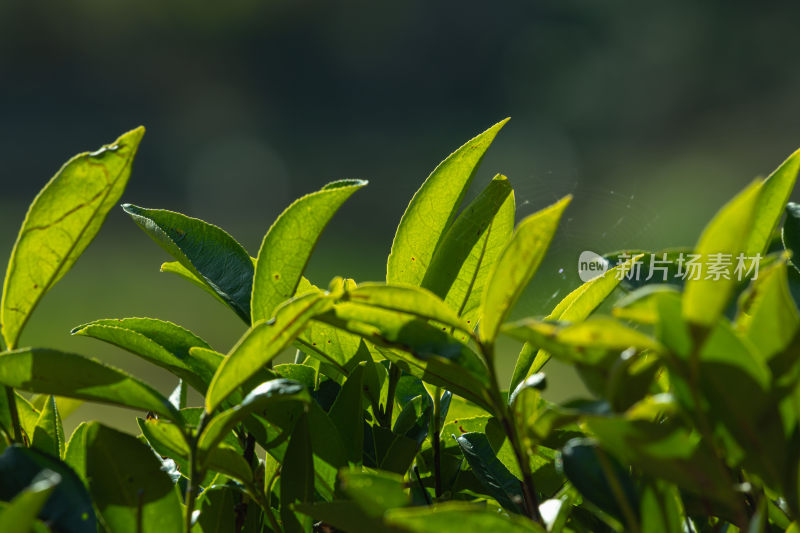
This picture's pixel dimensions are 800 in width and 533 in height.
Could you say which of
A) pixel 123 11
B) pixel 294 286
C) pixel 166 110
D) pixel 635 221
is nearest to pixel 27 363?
pixel 294 286

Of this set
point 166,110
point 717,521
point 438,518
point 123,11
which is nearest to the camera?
point 438,518

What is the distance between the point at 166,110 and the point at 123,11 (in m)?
1.60

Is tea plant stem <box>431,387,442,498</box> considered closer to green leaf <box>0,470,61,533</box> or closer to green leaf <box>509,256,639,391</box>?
green leaf <box>509,256,639,391</box>

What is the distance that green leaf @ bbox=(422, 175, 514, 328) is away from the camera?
43cm

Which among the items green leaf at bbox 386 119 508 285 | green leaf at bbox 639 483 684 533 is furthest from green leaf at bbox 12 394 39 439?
green leaf at bbox 639 483 684 533

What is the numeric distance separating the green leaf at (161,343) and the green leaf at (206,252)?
0.03 metres

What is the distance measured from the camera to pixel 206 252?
1.53 feet

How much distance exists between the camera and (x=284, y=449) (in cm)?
41

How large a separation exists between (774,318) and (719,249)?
46 mm

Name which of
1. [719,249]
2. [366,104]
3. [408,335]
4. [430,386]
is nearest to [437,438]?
[430,386]

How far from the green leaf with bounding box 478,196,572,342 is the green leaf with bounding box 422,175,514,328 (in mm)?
105

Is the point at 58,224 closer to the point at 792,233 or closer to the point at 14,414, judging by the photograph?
the point at 14,414

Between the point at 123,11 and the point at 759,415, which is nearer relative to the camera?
the point at 759,415

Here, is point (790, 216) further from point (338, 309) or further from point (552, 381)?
point (552, 381)
